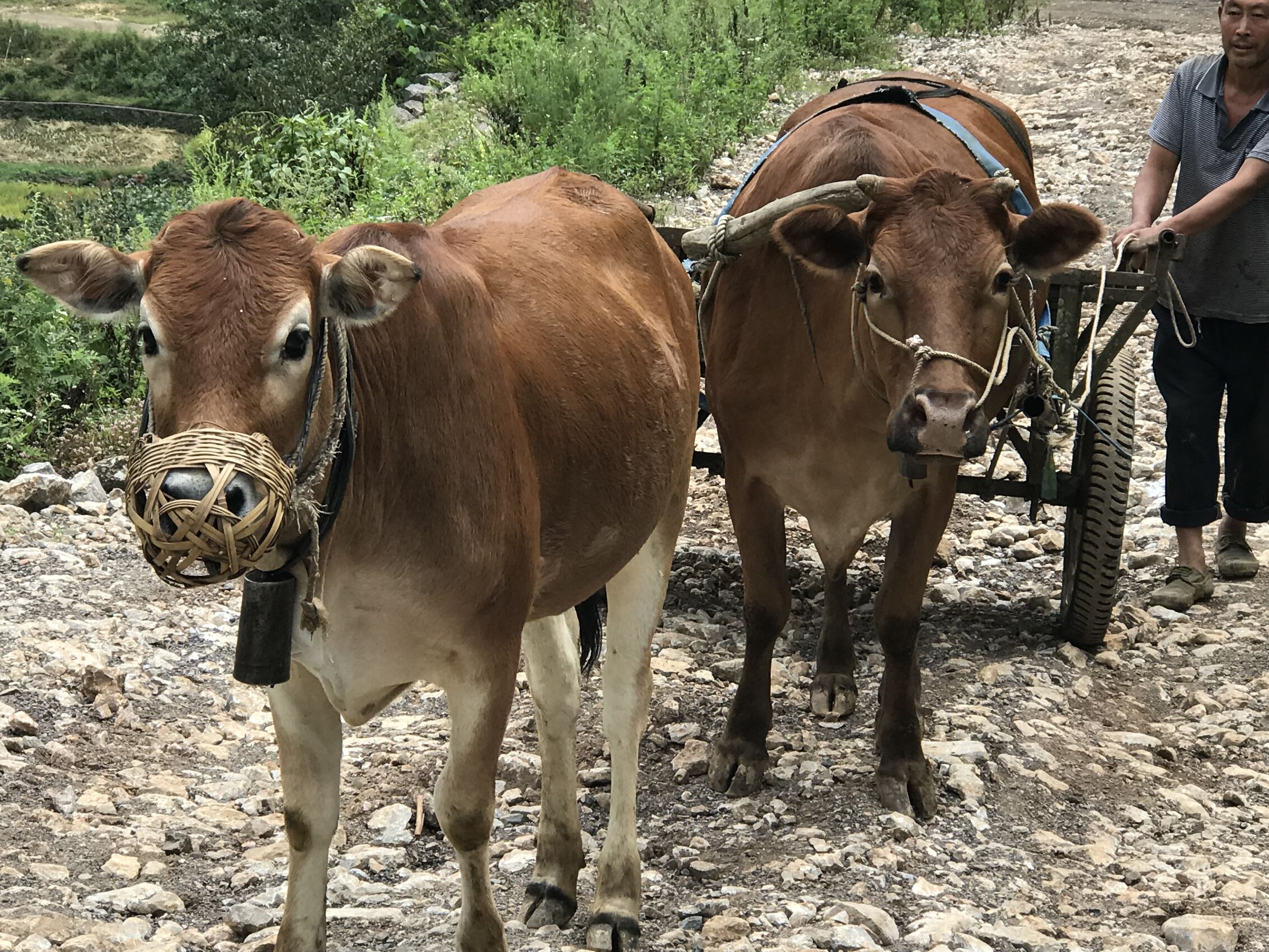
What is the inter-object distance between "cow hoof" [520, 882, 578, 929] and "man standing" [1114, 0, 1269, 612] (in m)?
3.41

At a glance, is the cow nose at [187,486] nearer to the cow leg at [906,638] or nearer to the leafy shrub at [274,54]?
the cow leg at [906,638]

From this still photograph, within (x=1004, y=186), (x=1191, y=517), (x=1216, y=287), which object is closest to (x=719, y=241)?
(x=1004, y=186)

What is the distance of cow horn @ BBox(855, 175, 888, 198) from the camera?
4348 mm

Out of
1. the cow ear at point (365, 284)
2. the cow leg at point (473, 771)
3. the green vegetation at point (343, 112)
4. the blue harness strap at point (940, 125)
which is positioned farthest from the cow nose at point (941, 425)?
the green vegetation at point (343, 112)

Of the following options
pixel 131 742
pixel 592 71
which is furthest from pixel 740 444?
pixel 592 71

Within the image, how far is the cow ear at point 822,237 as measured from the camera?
4.39 m

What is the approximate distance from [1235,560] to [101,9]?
678 inches

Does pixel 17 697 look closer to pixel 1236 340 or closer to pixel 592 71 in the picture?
pixel 1236 340

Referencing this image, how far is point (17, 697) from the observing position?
4.87 metres

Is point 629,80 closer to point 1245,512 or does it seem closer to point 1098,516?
point 1245,512

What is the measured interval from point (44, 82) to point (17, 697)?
1400 cm

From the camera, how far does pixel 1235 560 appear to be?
270 inches

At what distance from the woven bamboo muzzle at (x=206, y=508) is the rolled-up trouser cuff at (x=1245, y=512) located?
5.37 meters

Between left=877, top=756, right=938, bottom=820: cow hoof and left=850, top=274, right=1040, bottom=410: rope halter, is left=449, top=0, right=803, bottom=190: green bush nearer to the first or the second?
left=850, top=274, right=1040, bottom=410: rope halter
